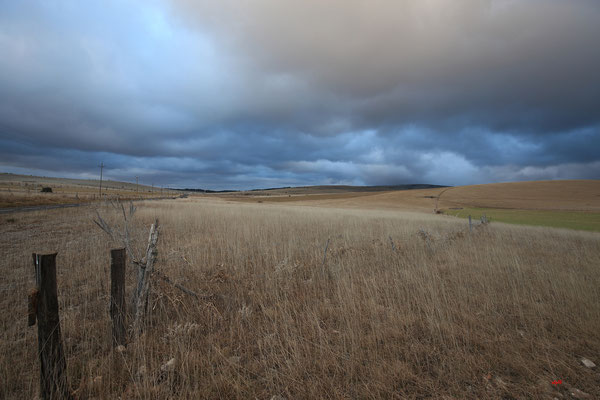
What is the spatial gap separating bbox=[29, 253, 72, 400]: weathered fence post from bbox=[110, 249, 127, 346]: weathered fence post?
65cm

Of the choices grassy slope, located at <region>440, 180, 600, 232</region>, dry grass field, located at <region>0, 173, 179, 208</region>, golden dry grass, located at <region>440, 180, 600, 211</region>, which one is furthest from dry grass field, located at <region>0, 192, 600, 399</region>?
golden dry grass, located at <region>440, 180, 600, 211</region>

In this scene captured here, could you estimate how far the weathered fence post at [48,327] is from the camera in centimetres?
245

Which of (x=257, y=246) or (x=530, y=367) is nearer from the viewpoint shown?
(x=530, y=367)

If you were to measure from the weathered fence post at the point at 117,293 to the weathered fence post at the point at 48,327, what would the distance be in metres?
0.65

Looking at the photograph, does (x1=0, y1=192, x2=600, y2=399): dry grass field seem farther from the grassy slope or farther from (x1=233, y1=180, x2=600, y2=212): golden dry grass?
(x1=233, y1=180, x2=600, y2=212): golden dry grass

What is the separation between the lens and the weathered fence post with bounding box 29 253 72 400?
2.45 metres

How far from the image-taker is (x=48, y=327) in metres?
2.54

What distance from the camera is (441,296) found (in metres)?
4.99

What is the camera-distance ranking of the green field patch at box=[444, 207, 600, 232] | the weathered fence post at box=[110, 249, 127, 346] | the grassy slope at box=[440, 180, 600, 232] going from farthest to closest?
the grassy slope at box=[440, 180, 600, 232], the green field patch at box=[444, 207, 600, 232], the weathered fence post at box=[110, 249, 127, 346]

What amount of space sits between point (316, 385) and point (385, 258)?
18.6 ft

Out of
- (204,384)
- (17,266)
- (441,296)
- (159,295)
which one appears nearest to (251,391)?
(204,384)

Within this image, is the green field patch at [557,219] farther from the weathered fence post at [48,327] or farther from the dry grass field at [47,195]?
the dry grass field at [47,195]

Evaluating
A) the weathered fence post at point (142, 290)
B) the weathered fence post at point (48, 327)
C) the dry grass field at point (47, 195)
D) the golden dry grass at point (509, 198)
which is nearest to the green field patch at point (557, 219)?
the golden dry grass at point (509, 198)

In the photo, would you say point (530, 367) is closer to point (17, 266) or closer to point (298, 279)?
point (298, 279)
